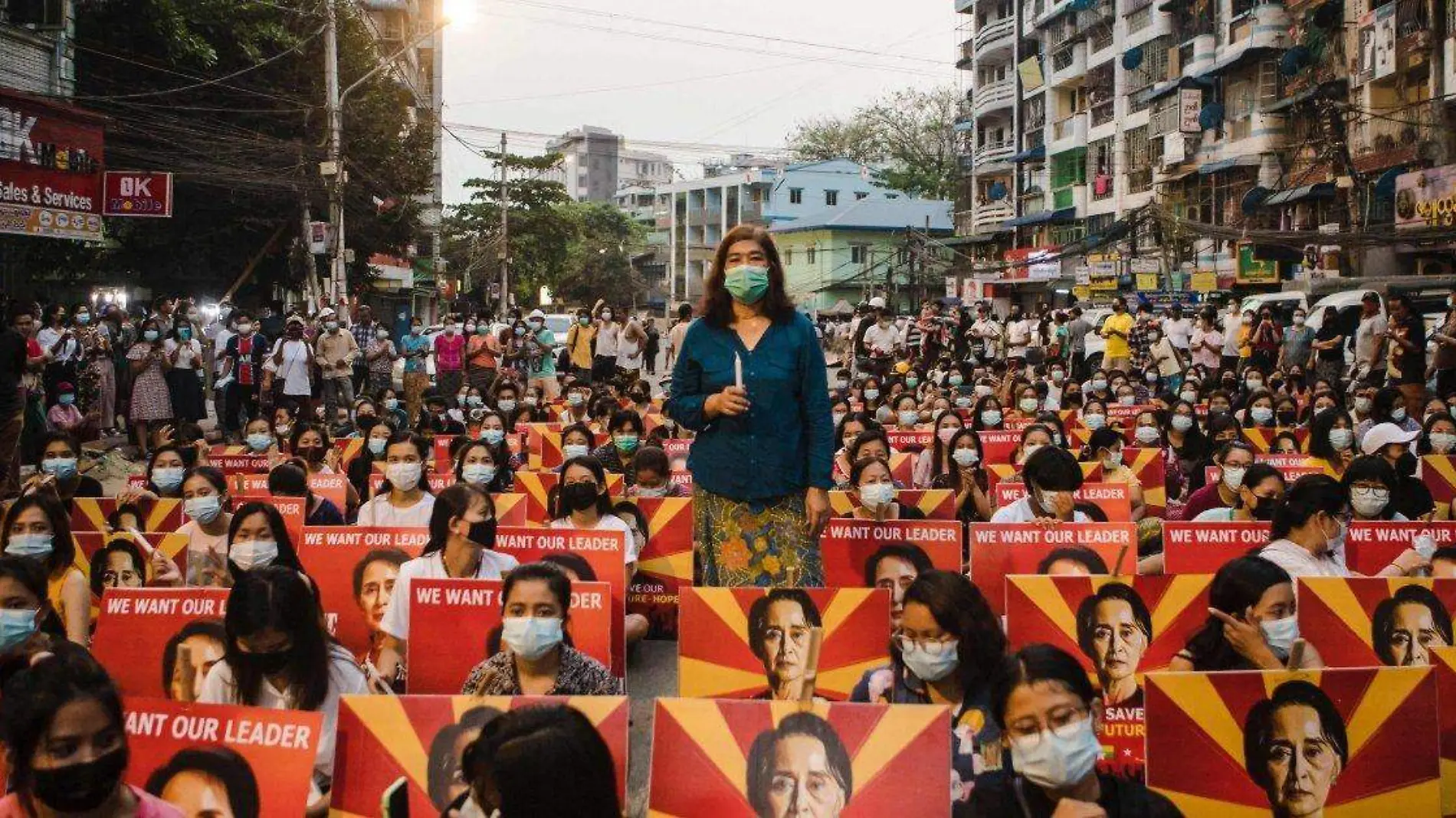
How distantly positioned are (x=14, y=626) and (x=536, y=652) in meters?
1.79

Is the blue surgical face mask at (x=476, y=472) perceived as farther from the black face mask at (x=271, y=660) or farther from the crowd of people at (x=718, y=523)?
the black face mask at (x=271, y=660)

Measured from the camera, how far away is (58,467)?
8.73m

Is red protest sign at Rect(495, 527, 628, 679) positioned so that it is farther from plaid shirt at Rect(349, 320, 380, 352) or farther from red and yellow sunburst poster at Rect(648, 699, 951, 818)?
plaid shirt at Rect(349, 320, 380, 352)

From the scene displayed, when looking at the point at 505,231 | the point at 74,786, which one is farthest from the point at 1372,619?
the point at 505,231

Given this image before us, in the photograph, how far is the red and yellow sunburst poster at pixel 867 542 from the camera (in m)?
6.69

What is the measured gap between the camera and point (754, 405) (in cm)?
516

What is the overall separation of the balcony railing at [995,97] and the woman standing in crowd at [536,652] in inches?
2234

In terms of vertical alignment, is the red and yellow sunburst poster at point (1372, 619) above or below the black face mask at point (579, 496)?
below

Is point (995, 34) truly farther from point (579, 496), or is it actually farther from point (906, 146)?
point (579, 496)

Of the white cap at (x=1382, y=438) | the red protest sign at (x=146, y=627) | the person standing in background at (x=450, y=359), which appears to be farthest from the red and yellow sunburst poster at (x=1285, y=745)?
the person standing in background at (x=450, y=359)

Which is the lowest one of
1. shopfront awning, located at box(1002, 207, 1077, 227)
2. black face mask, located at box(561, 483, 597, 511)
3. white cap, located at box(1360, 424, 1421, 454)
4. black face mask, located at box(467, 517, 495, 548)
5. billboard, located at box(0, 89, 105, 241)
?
black face mask, located at box(467, 517, 495, 548)

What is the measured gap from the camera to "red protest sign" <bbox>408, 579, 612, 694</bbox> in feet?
17.3

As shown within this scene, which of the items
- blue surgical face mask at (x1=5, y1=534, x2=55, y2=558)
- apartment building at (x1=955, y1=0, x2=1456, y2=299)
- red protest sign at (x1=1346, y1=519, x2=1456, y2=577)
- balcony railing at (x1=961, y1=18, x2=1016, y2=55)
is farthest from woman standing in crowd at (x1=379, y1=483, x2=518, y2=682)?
balcony railing at (x1=961, y1=18, x2=1016, y2=55)

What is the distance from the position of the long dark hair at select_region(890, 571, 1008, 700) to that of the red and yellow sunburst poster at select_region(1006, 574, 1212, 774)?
41.9 inches
